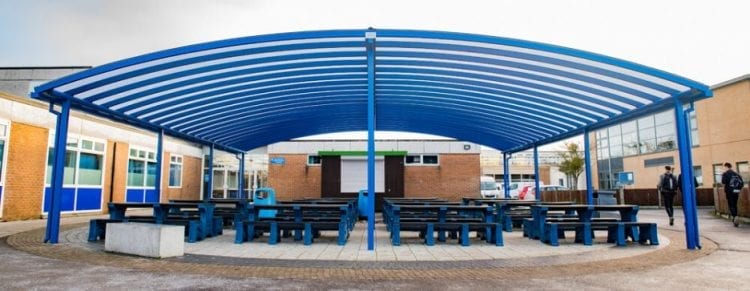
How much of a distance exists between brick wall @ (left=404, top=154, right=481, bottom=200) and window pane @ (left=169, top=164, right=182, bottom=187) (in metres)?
10.9

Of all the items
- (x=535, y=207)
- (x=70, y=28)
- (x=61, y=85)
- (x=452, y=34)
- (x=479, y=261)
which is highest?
(x=70, y=28)

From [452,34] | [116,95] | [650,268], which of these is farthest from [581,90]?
[116,95]

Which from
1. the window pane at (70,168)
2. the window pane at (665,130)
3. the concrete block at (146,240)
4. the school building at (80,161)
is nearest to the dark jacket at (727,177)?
the concrete block at (146,240)

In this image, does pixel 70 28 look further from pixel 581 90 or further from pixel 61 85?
pixel 581 90

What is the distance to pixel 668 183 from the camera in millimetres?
10898

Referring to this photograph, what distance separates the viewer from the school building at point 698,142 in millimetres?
21109

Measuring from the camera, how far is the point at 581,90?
8297mm

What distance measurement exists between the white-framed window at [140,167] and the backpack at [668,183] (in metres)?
18.0

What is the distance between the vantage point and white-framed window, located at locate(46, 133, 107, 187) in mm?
13284

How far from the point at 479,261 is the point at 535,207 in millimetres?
2794

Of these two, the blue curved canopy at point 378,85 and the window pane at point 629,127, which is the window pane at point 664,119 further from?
the blue curved canopy at point 378,85

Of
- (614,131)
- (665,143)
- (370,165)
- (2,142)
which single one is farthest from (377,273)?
(614,131)

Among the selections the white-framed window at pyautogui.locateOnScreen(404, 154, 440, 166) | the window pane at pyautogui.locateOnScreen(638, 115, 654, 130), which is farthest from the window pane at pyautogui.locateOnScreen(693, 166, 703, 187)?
the white-framed window at pyautogui.locateOnScreen(404, 154, 440, 166)

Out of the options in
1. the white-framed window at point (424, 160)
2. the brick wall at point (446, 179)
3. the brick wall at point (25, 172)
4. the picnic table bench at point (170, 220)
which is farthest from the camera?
the white-framed window at point (424, 160)
